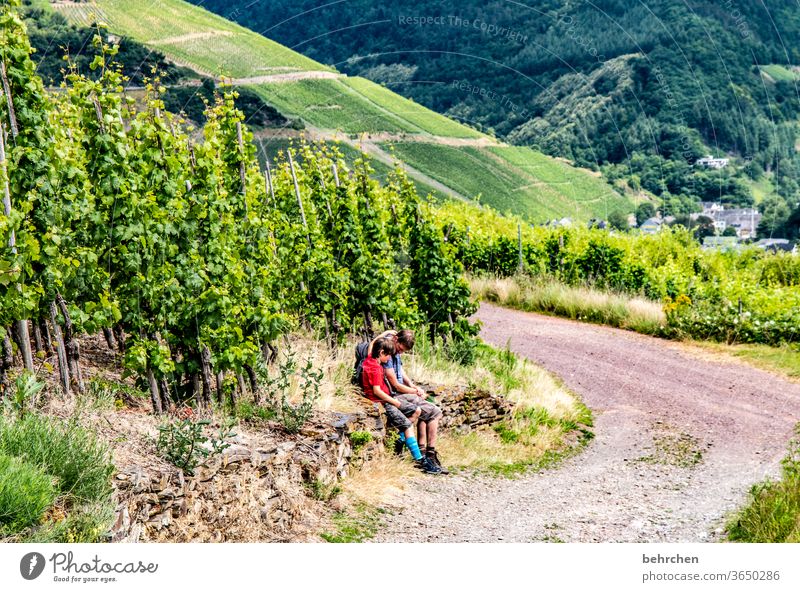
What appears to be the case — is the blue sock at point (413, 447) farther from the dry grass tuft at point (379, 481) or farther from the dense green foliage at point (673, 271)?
the dense green foliage at point (673, 271)

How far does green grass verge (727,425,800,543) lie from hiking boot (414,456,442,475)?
267 cm

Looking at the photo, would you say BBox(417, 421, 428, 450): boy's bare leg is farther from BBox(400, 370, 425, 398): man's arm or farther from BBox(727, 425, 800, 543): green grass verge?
BBox(727, 425, 800, 543): green grass verge

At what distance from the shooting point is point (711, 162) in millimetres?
34406

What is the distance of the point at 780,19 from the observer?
54.9m

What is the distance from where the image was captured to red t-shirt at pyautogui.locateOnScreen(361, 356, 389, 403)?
8.75 m

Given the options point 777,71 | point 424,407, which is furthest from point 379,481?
point 777,71

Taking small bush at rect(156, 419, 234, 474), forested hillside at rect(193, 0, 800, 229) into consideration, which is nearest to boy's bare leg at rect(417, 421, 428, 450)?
small bush at rect(156, 419, 234, 474)

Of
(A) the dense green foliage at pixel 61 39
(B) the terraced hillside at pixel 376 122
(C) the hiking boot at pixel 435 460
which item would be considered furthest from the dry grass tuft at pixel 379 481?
(B) the terraced hillside at pixel 376 122

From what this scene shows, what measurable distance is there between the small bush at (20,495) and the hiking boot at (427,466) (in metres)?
4.04

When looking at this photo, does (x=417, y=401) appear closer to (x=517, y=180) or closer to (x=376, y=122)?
(x=376, y=122)

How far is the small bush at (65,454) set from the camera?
5.50 meters

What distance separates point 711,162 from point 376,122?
13.6 m

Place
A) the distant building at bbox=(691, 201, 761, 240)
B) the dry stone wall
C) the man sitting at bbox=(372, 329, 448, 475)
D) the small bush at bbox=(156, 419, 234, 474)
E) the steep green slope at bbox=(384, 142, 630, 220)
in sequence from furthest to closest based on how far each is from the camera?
1. the steep green slope at bbox=(384, 142, 630, 220)
2. the distant building at bbox=(691, 201, 761, 240)
3. the man sitting at bbox=(372, 329, 448, 475)
4. the small bush at bbox=(156, 419, 234, 474)
5. the dry stone wall
